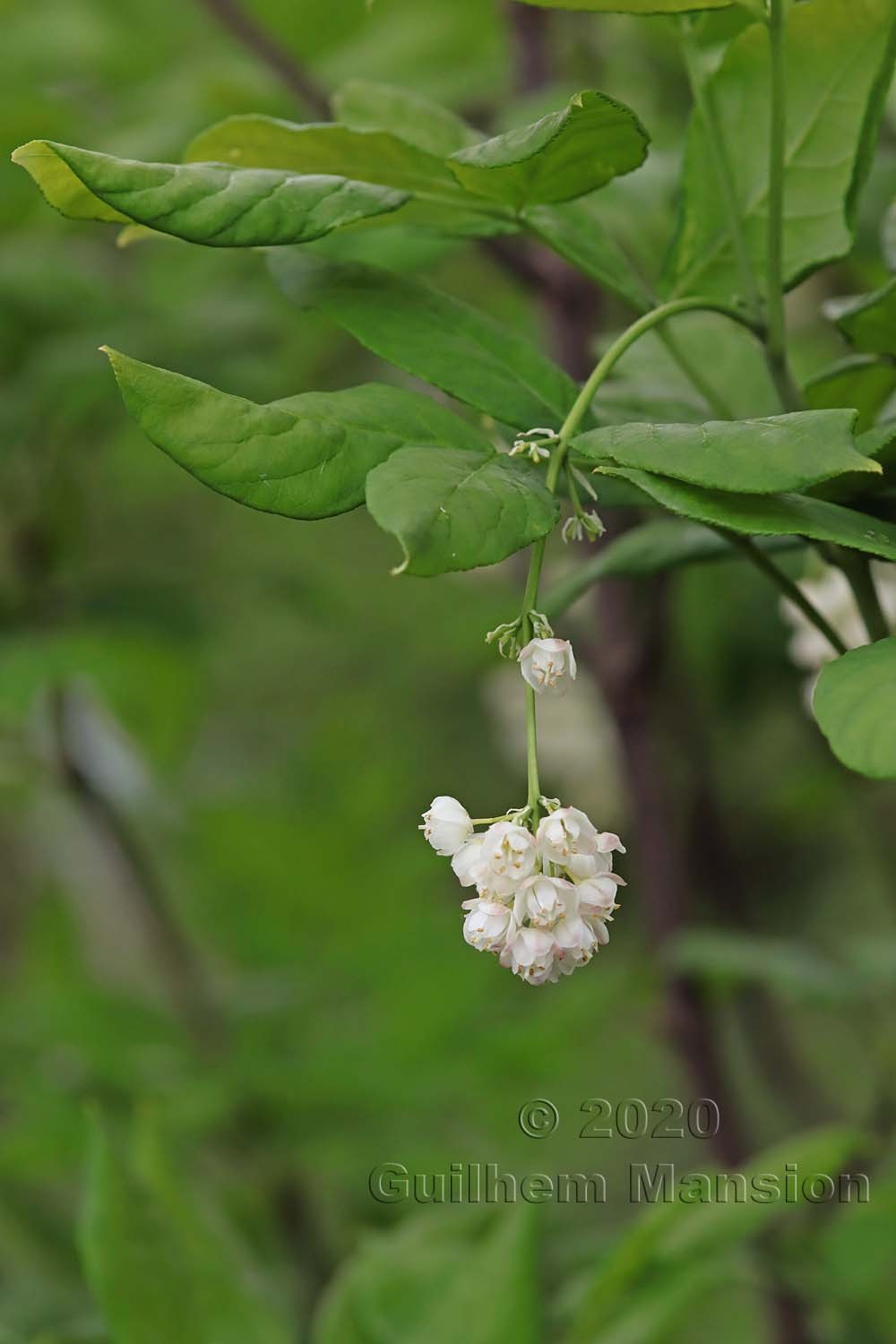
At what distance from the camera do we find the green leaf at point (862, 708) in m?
0.29

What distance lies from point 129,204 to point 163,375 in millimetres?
46

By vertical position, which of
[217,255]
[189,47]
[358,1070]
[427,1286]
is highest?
[189,47]

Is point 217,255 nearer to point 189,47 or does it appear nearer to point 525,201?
point 189,47

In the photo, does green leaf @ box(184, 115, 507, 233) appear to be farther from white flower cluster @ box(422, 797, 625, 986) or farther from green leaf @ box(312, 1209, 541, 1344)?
green leaf @ box(312, 1209, 541, 1344)

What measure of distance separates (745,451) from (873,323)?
114 millimetres

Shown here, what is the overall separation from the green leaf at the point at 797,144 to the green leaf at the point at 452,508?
148mm

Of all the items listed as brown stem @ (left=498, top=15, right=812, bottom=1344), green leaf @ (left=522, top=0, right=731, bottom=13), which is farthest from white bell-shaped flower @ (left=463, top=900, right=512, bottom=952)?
brown stem @ (left=498, top=15, right=812, bottom=1344)

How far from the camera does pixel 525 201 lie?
371mm

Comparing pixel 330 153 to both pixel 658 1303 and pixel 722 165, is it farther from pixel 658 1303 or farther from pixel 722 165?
pixel 658 1303

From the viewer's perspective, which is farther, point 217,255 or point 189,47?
point 189,47

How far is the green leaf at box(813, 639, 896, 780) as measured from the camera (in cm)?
29

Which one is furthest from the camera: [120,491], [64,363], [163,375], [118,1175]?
[120,491]

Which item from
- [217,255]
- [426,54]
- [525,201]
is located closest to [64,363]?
[217,255]

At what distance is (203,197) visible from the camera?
0.32 m
